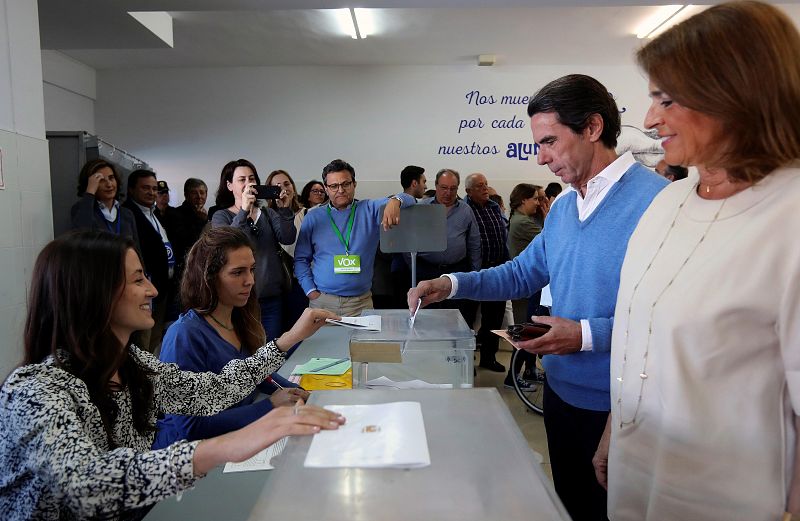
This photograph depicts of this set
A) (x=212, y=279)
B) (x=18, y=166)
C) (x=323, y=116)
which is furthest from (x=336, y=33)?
(x=212, y=279)

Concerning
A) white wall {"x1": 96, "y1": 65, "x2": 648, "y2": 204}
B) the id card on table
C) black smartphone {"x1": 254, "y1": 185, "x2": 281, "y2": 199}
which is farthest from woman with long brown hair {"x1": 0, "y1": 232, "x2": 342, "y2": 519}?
white wall {"x1": 96, "y1": 65, "x2": 648, "y2": 204}

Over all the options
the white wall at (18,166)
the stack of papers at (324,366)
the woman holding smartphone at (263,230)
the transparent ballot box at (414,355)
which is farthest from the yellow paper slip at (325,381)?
the white wall at (18,166)

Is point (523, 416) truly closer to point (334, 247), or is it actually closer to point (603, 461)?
point (334, 247)

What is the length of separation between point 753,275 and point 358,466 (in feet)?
1.89

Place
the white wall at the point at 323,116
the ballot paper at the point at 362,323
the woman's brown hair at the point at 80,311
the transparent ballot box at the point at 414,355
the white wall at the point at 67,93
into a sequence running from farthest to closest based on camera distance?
the white wall at the point at 323,116
the white wall at the point at 67,93
the ballot paper at the point at 362,323
the transparent ballot box at the point at 414,355
the woman's brown hair at the point at 80,311

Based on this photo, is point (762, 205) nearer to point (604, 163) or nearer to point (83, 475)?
point (604, 163)

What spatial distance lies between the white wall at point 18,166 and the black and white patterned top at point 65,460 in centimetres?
204

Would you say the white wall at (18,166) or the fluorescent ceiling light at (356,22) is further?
the fluorescent ceiling light at (356,22)

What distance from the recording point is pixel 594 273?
3.77ft

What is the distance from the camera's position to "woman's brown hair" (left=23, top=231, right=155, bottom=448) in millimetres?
1007

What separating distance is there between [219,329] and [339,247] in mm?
1343

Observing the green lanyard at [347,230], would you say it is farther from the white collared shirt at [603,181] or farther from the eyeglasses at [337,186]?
the white collared shirt at [603,181]

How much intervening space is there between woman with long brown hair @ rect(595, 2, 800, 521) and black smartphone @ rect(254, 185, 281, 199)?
2536 millimetres

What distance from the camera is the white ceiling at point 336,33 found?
12.3ft
